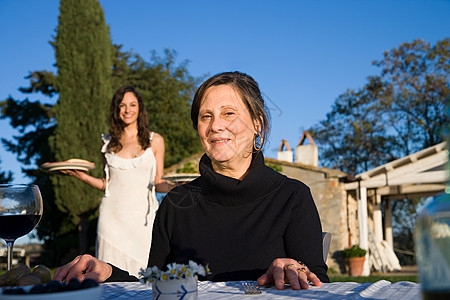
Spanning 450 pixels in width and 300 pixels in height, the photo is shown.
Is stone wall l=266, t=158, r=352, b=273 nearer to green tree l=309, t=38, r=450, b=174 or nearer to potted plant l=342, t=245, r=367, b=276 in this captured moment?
potted plant l=342, t=245, r=367, b=276

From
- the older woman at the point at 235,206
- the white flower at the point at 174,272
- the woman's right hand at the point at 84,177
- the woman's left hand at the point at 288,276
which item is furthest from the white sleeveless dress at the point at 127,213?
the white flower at the point at 174,272

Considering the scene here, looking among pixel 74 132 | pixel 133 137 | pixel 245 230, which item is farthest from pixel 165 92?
pixel 245 230

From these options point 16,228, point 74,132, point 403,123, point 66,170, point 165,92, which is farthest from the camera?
point 403,123

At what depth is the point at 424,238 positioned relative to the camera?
1.68 ft

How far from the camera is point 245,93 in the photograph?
6.82 ft

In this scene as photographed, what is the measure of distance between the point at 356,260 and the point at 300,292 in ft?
36.4

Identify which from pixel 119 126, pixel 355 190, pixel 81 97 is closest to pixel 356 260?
pixel 355 190

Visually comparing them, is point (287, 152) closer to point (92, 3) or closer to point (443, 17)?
point (92, 3)

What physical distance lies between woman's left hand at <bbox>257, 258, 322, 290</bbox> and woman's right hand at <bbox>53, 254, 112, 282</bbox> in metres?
0.52

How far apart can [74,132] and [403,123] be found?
1661cm

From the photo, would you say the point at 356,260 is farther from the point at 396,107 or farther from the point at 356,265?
the point at 396,107

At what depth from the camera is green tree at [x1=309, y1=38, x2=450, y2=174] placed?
2147 cm

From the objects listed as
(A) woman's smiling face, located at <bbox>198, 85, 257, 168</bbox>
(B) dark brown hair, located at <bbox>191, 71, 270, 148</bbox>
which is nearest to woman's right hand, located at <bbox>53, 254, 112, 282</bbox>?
(A) woman's smiling face, located at <bbox>198, 85, 257, 168</bbox>

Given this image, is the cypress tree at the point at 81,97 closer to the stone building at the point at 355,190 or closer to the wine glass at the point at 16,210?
the stone building at the point at 355,190
